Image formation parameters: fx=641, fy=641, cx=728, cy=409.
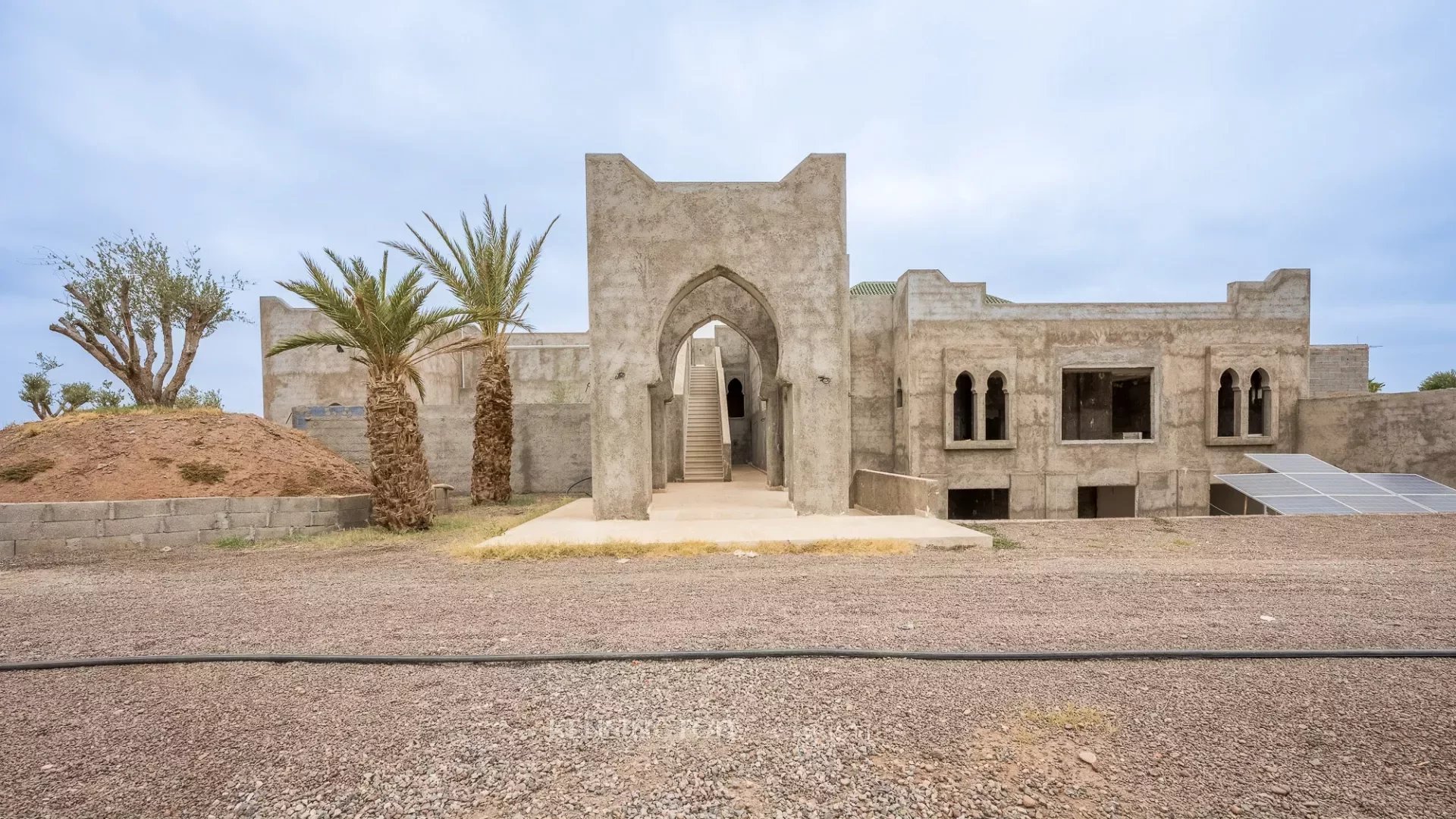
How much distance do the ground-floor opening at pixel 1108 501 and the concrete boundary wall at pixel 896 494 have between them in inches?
321

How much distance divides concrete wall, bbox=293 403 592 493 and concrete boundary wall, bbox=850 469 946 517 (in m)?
7.50

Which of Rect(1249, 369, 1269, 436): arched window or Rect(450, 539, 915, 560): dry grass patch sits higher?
Rect(1249, 369, 1269, 436): arched window

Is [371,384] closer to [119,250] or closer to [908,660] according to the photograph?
[908,660]

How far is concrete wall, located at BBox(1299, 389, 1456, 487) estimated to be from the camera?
47.4 ft

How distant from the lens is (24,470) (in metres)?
10.6

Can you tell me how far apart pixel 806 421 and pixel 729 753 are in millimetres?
8932

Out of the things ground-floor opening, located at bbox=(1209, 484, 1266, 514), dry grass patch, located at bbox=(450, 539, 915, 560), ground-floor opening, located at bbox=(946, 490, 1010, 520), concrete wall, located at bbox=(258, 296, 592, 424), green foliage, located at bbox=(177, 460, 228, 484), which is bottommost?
ground-floor opening, located at bbox=(946, 490, 1010, 520)

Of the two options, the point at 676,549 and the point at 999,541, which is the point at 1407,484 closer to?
the point at 999,541

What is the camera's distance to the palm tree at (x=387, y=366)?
11195 millimetres

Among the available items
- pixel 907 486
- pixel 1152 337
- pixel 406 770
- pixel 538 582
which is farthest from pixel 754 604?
pixel 1152 337

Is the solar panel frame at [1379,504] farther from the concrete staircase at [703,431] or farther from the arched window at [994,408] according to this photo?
the concrete staircase at [703,431]

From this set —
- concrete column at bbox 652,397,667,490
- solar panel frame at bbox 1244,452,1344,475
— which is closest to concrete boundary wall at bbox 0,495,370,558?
concrete column at bbox 652,397,667,490

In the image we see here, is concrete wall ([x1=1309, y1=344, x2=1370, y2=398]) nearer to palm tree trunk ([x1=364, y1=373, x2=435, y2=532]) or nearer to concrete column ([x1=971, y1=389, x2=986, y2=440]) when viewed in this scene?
concrete column ([x1=971, y1=389, x2=986, y2=440])

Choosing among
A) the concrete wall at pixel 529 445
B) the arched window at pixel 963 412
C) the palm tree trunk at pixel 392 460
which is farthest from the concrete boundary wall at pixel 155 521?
the arched window at pixel 963 412
